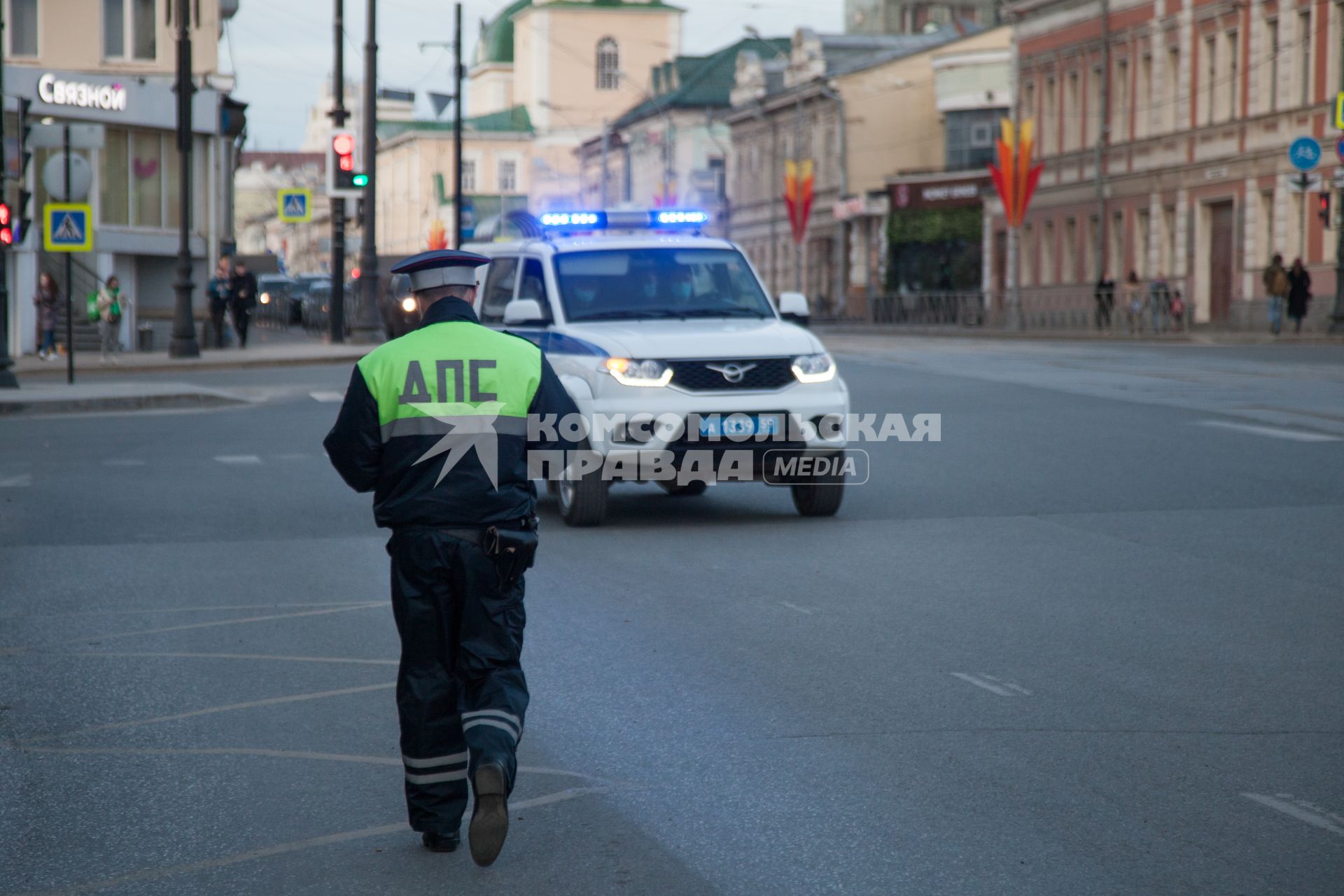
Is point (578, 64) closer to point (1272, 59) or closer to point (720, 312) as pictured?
point (1272, 59)

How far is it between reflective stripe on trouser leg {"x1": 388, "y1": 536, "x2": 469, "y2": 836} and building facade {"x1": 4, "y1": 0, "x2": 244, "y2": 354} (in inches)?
1305

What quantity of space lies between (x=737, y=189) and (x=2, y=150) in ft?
235

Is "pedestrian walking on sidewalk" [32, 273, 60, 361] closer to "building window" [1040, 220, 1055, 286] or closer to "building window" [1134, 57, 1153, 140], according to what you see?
"building window" [1134, 57, 1153, 140]

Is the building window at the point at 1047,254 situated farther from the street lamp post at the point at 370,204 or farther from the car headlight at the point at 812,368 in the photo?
the car headlight at the point at 812,368

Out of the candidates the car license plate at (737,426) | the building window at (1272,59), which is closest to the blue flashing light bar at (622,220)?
the car license plate at (737,426)

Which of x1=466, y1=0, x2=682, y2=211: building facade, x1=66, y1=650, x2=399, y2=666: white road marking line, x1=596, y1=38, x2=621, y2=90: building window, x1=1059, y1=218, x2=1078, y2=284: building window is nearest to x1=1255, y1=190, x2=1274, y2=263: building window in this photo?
x1=1059, y1=218, x2=1078, y2=284: building window

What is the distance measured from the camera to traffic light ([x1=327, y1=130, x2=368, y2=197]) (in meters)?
38.9

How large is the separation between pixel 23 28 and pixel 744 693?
4133cm

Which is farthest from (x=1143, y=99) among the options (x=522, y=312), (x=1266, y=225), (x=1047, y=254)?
(x=522, y=312)

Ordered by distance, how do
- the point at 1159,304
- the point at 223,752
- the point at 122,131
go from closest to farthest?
the point at 223,752 < the point at 122,131 < the point at 1159,304

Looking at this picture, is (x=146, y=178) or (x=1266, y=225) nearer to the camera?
(x=146, y=178)

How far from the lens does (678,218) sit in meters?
15.1

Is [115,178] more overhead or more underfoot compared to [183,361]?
more overhead

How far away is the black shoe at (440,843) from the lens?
5.20 m
